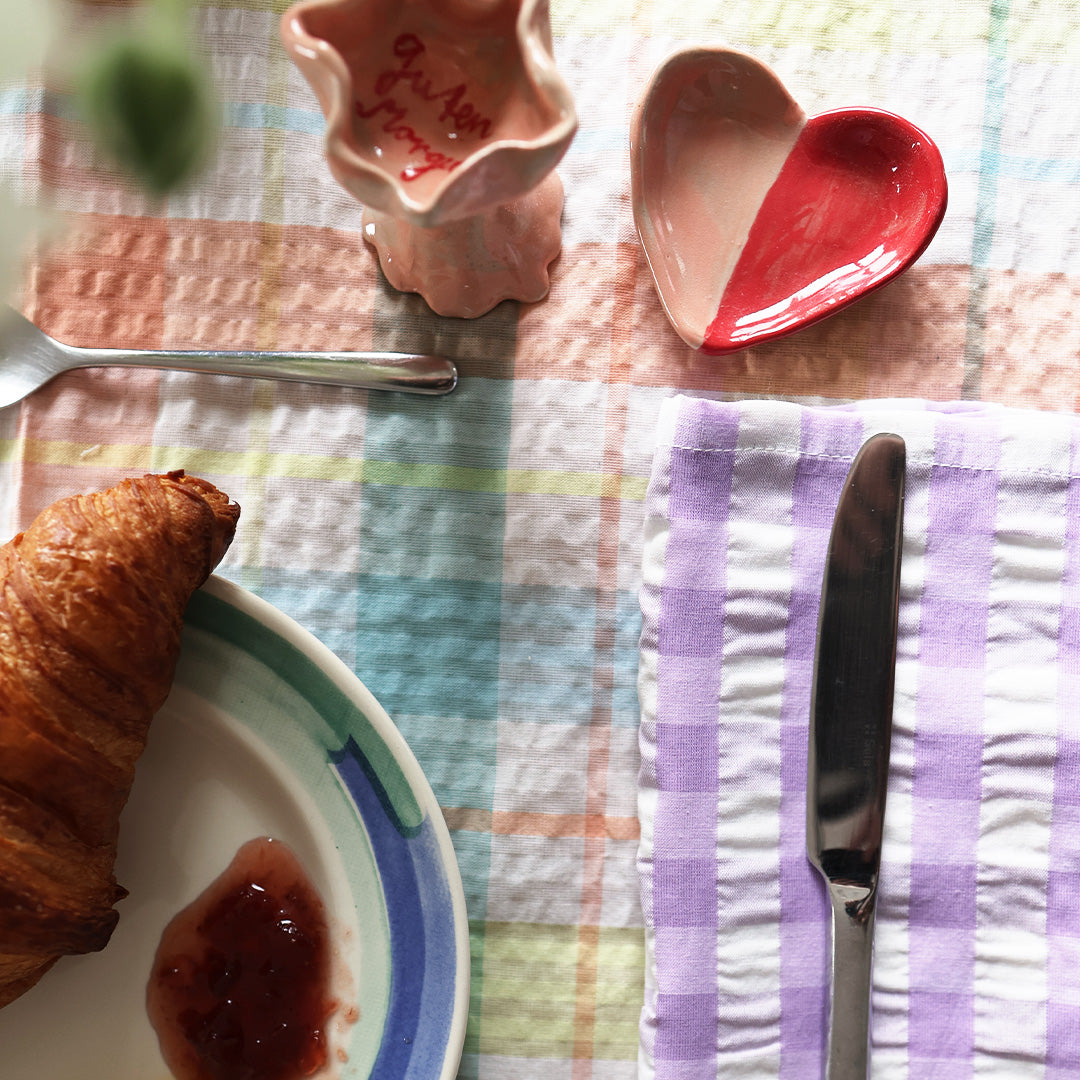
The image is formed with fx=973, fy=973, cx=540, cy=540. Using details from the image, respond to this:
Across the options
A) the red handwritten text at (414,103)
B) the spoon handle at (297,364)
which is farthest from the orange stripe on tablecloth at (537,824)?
the red handwritten text at (414,103)

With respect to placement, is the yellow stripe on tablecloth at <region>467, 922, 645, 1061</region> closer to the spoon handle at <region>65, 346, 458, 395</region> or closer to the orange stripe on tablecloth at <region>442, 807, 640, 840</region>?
the orange stripe on tablecloth at <region>442, 807, 640, 840</region>

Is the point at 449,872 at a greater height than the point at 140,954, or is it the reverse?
the point at 449,872

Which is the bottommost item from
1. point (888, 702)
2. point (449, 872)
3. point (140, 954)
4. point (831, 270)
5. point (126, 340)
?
point (140, 954)

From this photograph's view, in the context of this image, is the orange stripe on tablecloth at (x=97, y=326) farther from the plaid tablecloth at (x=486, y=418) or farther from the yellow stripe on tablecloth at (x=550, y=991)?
the yellow stripe on tablecloth at (x=550, y=991)

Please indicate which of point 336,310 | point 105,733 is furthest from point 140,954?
point 336,310

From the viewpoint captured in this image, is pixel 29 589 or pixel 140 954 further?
pixel 140 954

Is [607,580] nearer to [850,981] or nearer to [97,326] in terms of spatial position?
[850,981]

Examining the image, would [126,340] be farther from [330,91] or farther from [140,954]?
[140,954]
